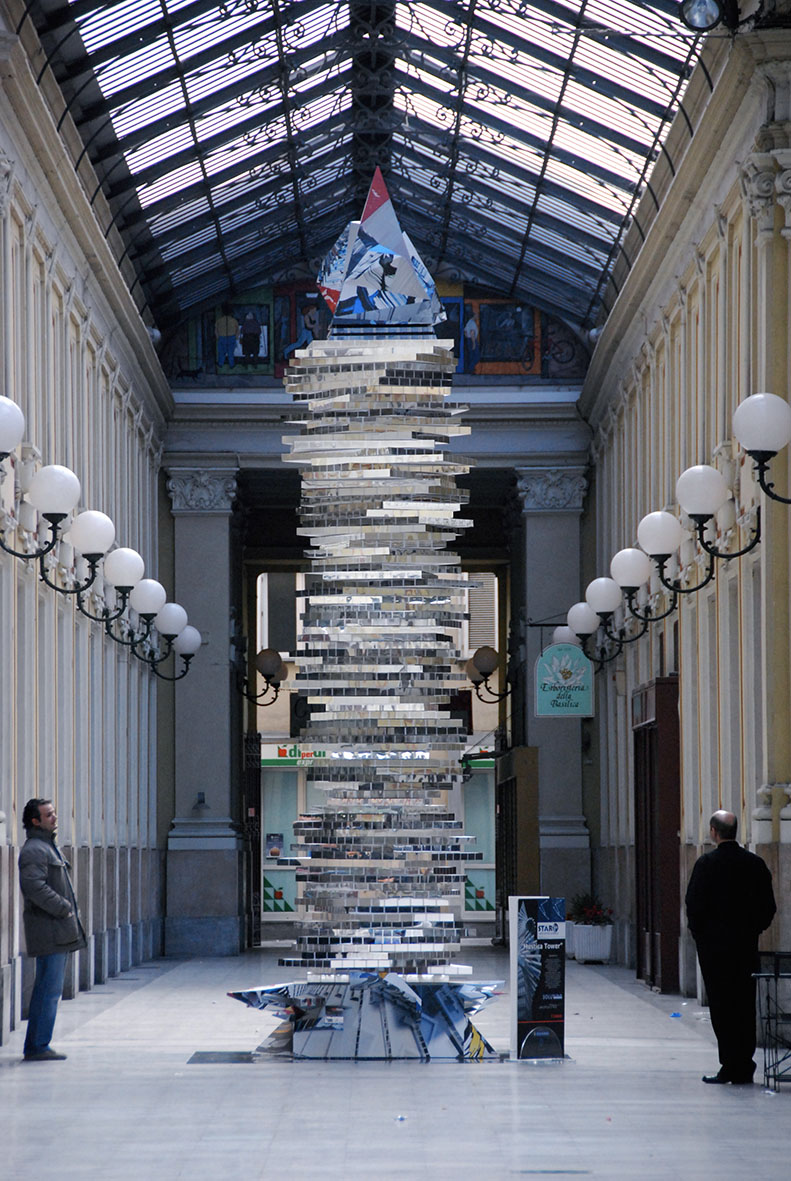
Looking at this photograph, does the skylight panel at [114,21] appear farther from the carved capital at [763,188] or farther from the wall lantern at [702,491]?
the wall lantern at [702,491]

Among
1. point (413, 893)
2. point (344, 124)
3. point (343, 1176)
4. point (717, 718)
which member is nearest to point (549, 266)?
point (344, 124)

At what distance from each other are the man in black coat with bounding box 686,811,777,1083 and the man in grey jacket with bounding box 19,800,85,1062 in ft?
13.4

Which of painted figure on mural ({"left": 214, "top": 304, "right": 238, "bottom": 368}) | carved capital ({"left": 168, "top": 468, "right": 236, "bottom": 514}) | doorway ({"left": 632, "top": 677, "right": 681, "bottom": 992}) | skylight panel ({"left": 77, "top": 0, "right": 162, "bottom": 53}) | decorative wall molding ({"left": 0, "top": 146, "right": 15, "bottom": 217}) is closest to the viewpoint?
decorative wall molding ({"left": 0, "top": 146, "right": 15, "bottom": 217})

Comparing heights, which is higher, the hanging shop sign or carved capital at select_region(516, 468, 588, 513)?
carved capital at select_region(516, 468, 588, 513)

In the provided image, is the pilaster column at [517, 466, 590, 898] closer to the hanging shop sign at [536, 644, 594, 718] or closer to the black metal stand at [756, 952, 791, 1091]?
the hanging shop sign at [536, 644, 594, 718]

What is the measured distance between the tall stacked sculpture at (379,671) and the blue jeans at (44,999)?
4.45 ft

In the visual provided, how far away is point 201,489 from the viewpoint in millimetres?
29500

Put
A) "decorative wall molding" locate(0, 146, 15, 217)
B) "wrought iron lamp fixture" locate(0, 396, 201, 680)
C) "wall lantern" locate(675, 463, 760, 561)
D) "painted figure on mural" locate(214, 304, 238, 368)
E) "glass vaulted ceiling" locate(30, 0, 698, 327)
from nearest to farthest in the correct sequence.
A: 1. "wall lantern" locate(675, 463, 760, 561)
2. "wrought iron lamp fixture" locate(0, 396, 201, 680)
3. "decorative wall molding" locate(0, 146, 15, 217)
4. "glass vaulted ceiling" locate(30, 0, 698, 327)
5. "painted figure on mural" locate(214, 304, 238, 368)

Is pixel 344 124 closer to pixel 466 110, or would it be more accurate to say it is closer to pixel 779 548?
pixel 466 110

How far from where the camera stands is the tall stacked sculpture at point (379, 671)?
12.6 m

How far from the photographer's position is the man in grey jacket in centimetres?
1261

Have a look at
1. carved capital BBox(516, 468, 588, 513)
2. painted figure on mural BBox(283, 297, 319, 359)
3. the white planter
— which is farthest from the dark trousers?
painted figure on mural BBox(283, 297, 319, 359)

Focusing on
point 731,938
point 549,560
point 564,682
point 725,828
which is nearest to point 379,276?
point 725,828

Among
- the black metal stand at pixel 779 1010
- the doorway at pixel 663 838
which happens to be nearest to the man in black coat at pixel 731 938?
the black metal stand at pixel 779 1010
